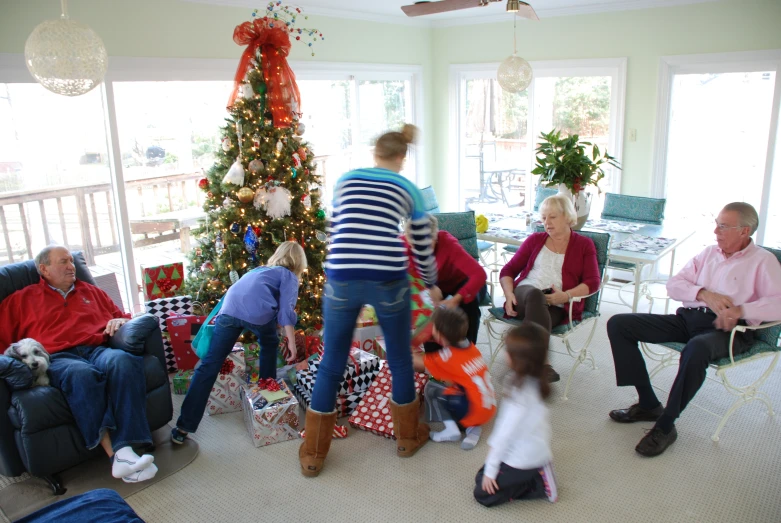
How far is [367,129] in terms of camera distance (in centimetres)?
629

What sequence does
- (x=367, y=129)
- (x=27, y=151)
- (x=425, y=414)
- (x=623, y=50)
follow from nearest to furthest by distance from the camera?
(x=425, y=414), (x=27, y=151), (x=623, y=50), (x=367, y=129)

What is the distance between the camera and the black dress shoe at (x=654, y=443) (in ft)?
9.50

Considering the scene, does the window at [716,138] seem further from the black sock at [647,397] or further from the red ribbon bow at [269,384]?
the red ribbon bow at [269,384]

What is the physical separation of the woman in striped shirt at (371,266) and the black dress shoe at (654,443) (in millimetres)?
1149

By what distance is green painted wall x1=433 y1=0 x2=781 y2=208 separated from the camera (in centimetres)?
495

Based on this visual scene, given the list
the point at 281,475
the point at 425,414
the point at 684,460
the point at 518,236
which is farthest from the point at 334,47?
the point at 684,460

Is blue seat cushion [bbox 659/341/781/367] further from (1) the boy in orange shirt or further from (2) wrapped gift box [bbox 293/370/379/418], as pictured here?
(2) wrapped gift box [bbox 293/370/379/418]

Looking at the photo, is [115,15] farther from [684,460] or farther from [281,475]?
[684,460]

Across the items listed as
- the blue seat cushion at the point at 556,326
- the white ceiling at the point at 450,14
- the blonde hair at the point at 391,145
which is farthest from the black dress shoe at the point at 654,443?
the white ceiling at the point at 450,14

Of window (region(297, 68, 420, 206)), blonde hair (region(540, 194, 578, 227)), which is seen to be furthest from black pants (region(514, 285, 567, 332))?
window (region(297, 68, 420, 206))

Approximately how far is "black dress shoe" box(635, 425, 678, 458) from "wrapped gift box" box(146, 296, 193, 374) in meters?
2.69

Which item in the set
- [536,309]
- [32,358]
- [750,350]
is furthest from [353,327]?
[750,350]

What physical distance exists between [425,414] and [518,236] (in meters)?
1.62

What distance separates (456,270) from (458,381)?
68 centimetres
